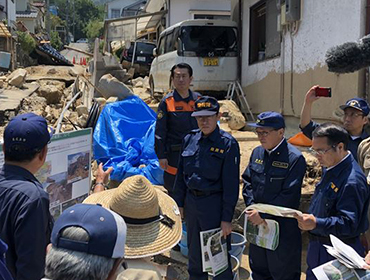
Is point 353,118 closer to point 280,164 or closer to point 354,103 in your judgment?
point 354,103

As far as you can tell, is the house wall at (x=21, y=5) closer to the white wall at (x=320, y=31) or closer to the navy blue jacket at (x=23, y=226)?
the white wall at (x=320, y=31)

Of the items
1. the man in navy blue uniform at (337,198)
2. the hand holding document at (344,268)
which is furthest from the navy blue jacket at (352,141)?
the hand holding document at (344,268)

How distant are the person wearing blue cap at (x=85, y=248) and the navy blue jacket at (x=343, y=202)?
1.63 m

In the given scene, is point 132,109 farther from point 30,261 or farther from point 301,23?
point 30,261

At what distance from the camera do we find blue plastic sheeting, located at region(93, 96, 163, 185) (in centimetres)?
562

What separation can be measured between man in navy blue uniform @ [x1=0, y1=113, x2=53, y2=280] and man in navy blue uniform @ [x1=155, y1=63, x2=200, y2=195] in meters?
2.26

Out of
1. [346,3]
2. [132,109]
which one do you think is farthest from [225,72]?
[346,3]

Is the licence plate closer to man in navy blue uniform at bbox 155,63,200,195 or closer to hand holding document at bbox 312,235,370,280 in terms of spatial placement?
man in navy blue uniform at bbox 155,63,200,195

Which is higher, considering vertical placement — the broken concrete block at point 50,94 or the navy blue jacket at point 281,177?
the broken concrete block at point 50,94

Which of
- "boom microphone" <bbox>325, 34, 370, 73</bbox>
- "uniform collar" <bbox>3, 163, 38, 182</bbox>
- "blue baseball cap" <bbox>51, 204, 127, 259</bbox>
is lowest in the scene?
"blue baseball cap" <bbox>51, 204, 127, 259</bbox>

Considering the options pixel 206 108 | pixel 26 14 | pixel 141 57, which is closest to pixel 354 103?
pixel 206 108

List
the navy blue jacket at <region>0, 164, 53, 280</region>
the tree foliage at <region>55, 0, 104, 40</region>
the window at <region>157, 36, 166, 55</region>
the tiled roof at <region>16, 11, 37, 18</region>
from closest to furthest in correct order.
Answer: the navy blue jacket at <region>0, 164, 53, 280</region>
the window at <region>157, 36, 166, 55</region>
the tiled roof at <region>16, 11, 37, 18</region>
the tree foliage at <region>55, 0, 104, 40</region>

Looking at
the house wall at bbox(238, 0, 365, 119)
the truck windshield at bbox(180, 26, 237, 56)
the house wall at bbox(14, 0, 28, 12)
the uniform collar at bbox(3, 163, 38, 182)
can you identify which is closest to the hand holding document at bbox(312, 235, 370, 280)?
the uniform collar at bbox(3, 163, 38, 182)

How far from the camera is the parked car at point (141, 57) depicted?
68.1ft
